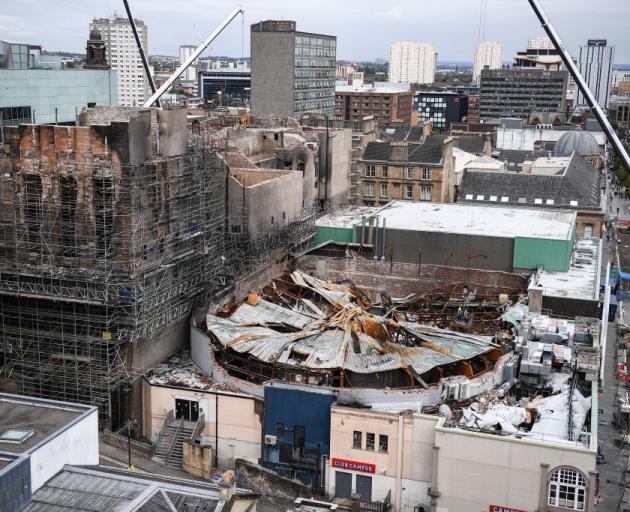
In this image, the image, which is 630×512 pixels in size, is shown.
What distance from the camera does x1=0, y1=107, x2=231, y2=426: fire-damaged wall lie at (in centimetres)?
4656

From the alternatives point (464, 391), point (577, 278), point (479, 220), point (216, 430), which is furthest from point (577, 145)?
point (216, 430)

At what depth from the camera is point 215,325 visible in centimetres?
5075

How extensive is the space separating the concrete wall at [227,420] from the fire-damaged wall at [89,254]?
3.31m

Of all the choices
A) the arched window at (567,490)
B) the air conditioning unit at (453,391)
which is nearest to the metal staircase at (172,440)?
the air conditioning unit at (453,391)

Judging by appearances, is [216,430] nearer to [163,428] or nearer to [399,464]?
[163,428]

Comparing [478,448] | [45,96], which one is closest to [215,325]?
[478,448]

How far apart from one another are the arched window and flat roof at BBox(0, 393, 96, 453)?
20.7 metres

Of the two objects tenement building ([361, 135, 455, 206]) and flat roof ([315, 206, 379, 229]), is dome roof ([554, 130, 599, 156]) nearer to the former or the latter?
tenement building ([361, 135, 455, 206])

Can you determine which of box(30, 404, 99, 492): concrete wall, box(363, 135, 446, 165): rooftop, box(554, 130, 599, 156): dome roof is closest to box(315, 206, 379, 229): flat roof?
box(363, 135, 446, 165): rooftop

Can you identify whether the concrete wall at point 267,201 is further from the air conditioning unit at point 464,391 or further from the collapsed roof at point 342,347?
the air conditioning unit at point 464,391

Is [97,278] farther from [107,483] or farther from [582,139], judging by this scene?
[582,139]

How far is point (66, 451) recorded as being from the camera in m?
32.1

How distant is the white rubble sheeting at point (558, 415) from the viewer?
1606 inches

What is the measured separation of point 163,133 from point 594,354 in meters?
27.7
